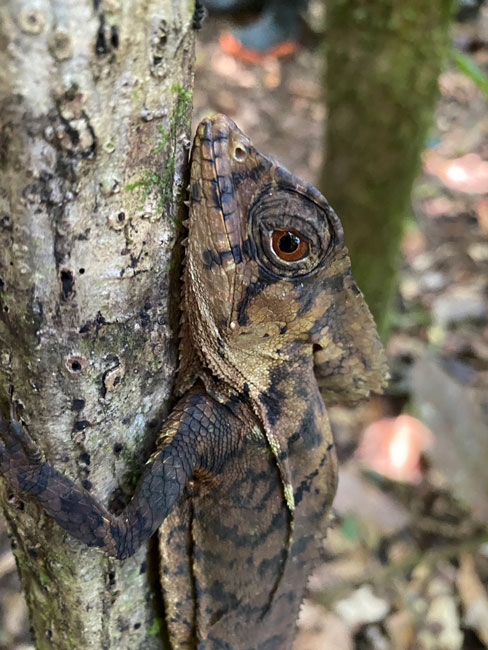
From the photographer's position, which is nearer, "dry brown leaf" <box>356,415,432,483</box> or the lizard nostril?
the lizard nostril

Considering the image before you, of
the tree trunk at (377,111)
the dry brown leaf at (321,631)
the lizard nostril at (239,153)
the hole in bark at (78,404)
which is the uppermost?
the tree trunk at (377,111)

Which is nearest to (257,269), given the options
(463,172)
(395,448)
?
(395,448)

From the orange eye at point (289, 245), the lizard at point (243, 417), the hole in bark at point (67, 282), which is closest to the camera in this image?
the hole in bark at point (67, 282)

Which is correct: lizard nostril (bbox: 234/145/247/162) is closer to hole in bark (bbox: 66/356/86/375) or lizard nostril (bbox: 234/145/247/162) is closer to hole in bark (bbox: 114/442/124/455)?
hole in bark (bbox: 66/356/86/375)

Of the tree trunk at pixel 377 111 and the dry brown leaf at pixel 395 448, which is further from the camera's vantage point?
the dry brown leaf at pixel 395 448

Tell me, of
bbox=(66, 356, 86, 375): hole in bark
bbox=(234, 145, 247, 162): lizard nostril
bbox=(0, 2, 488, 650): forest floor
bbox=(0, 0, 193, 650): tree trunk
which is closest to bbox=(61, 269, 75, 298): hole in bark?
bbox=(0, 0, 193, 650): tree trunk

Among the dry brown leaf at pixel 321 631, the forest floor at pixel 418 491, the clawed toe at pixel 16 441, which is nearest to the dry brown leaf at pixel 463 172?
the forest floor at pixel 418 491

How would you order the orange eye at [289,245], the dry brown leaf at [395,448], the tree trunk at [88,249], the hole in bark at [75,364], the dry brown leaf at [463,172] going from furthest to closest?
the dry brown leaf at [463,172], the dry brown leaf at [395,448], the orange eye at [289,245], the hole in bark at [75,364], the tree trunk at [88,249]

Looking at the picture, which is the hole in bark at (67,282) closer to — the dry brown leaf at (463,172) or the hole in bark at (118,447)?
the hole in bark at (118,447)
